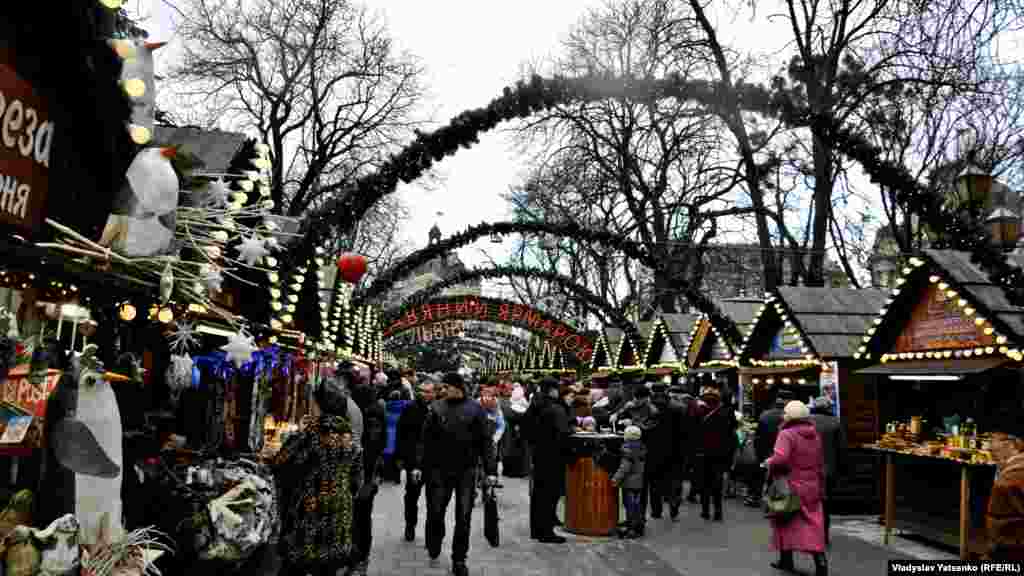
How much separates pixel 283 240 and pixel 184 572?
5.51 meters

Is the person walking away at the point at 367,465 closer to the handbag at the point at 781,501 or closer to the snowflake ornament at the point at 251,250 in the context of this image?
the snowflake ornament at the point at 251,250

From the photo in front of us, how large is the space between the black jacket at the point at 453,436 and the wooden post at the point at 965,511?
5.38 metres

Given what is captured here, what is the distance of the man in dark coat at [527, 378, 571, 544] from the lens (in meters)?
9.17

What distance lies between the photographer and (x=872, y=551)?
9.30 meters

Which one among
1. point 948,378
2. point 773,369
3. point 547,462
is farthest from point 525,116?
point 773,369

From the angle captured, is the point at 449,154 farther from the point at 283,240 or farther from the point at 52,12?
the point at 52,12

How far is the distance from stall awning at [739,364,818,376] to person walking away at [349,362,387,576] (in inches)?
317

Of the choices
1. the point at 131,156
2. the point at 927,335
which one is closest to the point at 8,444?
the point at 131,156

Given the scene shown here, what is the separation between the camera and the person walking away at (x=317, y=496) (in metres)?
5.36

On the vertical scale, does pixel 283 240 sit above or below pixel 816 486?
above

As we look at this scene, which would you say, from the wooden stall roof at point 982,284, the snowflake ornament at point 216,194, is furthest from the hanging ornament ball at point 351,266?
the wooden stall roof at point 982,284

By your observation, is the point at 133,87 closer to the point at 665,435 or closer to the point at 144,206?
the point at 144,206

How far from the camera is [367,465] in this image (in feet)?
25.2

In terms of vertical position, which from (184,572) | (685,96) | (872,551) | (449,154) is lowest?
(872,551)
